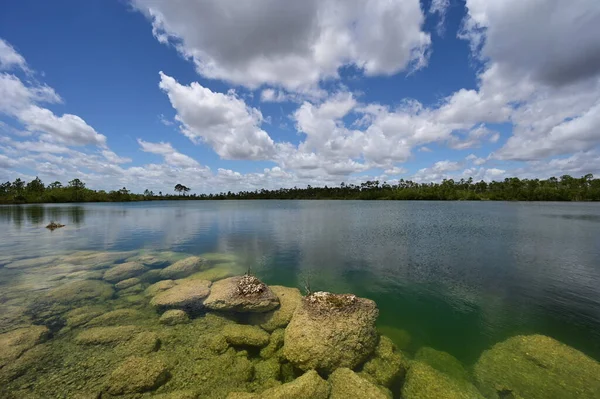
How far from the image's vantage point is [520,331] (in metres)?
12.7

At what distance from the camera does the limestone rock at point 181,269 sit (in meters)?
20.5

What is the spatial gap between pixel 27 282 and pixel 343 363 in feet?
76.4

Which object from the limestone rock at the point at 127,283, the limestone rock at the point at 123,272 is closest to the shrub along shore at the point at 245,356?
the limestone rock at the point at 127,283

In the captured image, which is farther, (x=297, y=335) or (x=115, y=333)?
(x=115, y=333)

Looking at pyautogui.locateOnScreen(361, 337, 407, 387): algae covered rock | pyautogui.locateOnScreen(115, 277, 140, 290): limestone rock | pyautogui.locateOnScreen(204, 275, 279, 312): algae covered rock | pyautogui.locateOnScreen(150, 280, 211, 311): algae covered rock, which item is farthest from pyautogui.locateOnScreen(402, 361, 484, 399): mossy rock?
pyautogui.locateOnScreen(115, 277, 140, 290): limestone rock

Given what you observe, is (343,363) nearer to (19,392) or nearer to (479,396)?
(479,396)

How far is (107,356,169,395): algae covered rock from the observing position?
811 centimetres

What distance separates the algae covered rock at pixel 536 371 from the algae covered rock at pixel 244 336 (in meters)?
8.19

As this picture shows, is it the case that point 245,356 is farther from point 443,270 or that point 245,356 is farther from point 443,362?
point 443,270

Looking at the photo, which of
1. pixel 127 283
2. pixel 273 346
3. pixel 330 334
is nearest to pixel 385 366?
pixel 330 334

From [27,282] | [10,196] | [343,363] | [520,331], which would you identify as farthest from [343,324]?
[10,196]

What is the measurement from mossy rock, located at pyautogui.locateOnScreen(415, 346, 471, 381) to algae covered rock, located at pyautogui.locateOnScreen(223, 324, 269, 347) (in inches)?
255

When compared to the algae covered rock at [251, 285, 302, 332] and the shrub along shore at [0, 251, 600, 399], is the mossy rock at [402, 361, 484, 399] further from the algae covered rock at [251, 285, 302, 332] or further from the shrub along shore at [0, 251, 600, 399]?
the algae covered rock at [251, 285, 302, 332]

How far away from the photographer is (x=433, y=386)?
8.43m
